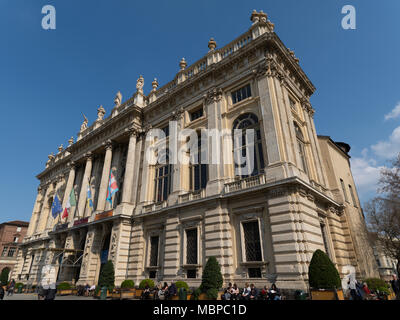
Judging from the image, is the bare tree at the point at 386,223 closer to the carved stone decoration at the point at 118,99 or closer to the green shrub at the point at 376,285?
the green shrub at the point at 376,285

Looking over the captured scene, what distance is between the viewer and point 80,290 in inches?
918

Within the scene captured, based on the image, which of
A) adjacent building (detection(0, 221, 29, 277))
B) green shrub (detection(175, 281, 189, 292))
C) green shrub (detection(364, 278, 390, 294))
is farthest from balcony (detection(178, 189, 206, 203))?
adjacent building (detection(0, 221, 29, 277))

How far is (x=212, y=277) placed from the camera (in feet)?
49.8

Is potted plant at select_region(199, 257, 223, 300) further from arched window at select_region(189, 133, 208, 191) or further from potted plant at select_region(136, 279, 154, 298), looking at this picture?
arched window at select_region(189, 133, 208, 191)

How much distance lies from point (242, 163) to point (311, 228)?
667 cm

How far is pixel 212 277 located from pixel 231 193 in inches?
220

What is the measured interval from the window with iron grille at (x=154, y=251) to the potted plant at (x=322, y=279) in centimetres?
1320

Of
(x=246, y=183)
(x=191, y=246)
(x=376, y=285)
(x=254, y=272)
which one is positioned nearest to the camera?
(x=254, y=272)

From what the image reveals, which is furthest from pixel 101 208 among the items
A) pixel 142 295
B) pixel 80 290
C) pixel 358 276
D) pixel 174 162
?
pixel 358 276

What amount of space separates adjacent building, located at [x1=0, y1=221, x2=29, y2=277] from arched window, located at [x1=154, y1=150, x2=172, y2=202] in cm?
5673

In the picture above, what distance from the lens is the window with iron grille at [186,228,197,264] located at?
18.8 m

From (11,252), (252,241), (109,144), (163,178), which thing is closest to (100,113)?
(109,144)

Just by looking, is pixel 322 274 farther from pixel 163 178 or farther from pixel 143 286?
pixel 163 178

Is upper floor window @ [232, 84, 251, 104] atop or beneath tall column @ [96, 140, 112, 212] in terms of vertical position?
atop
